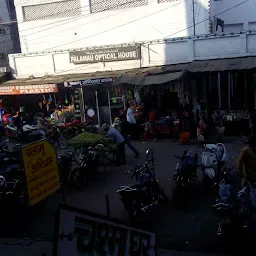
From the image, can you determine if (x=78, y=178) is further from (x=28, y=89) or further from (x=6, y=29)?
(x=6, y=29)

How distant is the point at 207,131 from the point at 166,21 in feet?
31.3

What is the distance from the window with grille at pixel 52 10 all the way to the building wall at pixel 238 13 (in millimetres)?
8920

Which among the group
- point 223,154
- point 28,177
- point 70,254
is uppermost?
point 70,254

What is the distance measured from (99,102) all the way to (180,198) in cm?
1179

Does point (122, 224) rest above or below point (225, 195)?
above

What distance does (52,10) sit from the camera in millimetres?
22172

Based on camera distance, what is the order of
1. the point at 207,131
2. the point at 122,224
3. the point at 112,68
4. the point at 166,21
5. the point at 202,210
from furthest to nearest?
the point at 166,21 → the point at 112,68 → the point at 207,131 → the point at 202,210 → the point at 122,224

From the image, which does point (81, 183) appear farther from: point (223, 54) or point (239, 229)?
point (223, 54)

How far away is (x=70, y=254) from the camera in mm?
2174

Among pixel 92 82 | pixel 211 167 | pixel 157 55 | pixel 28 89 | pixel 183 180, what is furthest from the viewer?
pixel 28 89

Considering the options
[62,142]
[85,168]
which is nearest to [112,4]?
[62,142]

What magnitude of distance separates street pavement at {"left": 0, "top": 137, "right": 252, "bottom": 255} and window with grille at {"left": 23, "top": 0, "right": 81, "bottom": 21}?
1387 centimetres

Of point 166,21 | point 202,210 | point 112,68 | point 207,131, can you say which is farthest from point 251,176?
point 166,21

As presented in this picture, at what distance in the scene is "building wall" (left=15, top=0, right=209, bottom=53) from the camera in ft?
66.1
